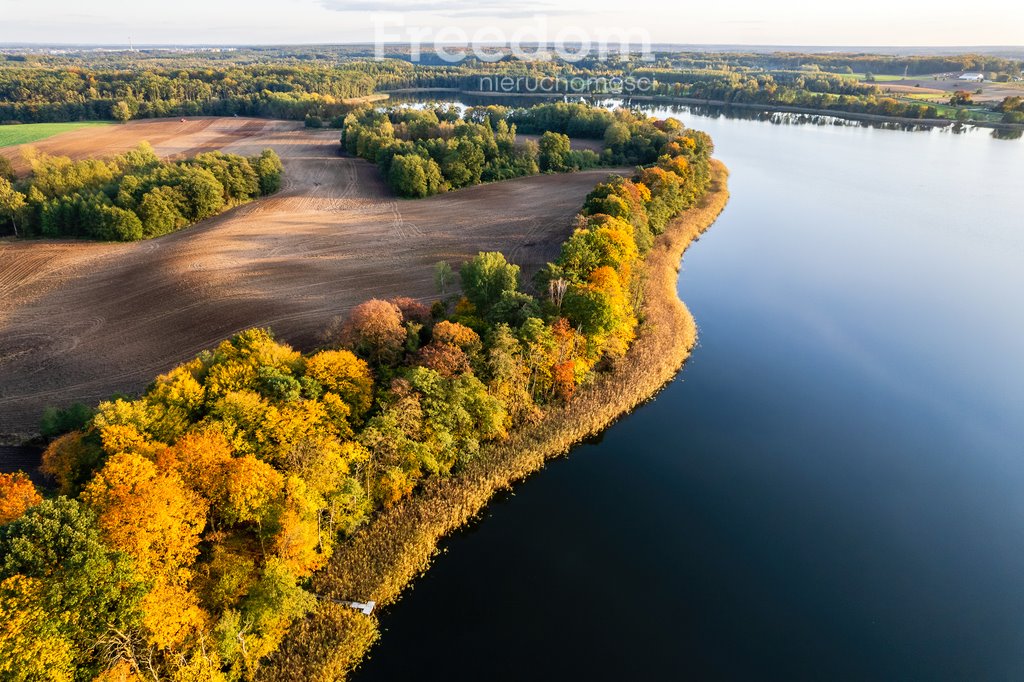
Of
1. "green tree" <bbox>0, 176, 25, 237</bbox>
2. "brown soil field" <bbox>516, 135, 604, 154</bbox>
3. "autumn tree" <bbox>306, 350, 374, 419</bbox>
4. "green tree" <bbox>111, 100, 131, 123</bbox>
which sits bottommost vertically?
"autumn tree" <bbox>306, 350, 374, 419</bbox>

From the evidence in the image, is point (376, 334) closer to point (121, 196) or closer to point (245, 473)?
point (245, 473)

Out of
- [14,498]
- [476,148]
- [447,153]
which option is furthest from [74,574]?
[476,148]

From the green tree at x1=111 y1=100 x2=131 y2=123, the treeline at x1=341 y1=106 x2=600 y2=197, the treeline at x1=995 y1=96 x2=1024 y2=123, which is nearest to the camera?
the treeline at x1=341 y1=106 x2=600 y2=197

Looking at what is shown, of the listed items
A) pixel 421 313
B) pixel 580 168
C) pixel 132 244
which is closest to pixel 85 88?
pixel 132 244

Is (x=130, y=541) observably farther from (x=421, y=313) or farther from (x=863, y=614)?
(x=863, y=614)

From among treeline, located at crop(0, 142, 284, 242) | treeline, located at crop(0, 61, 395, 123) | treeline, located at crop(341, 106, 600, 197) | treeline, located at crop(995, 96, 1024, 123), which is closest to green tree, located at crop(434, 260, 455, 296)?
treeline, located at crop(341, 106, 600, 197)

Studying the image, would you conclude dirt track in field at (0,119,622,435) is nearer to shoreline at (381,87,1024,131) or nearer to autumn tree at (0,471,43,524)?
autumn tree at (0,471,43,524)

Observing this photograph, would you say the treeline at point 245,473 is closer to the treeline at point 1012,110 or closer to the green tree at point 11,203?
the green tree at point 11,203
